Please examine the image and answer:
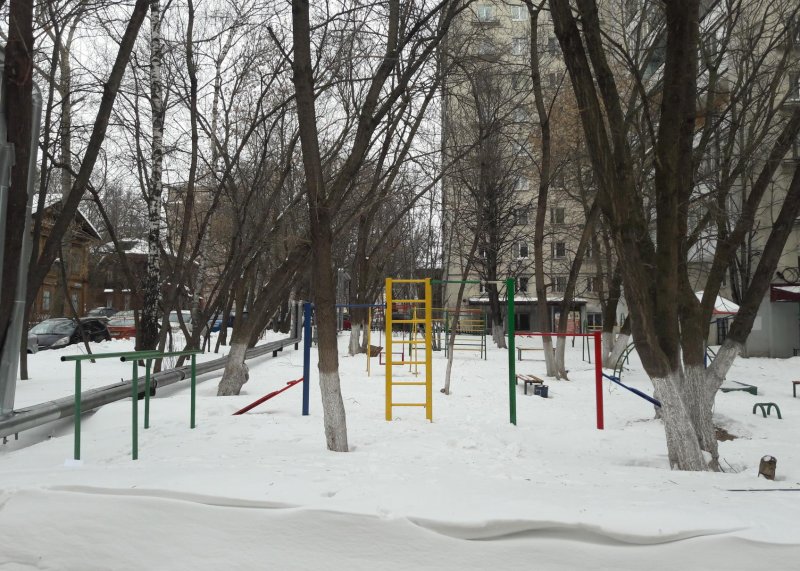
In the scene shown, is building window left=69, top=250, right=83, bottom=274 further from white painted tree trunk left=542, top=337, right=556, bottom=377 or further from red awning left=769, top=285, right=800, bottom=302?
red awning left=769, top=285, right=800, bottom=302

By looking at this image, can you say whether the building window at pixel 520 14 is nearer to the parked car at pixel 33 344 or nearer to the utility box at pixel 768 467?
the utility box at pixel 768 467

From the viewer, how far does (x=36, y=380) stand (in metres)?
11.0

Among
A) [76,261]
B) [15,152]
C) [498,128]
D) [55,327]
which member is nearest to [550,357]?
[498,128]

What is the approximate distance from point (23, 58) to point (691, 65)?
6.72 meters

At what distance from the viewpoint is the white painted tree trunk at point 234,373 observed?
9.24 meters

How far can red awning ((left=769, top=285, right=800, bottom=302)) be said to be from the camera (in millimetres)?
19441

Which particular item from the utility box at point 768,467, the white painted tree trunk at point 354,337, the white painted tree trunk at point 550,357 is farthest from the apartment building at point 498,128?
the utility box at point 768,467

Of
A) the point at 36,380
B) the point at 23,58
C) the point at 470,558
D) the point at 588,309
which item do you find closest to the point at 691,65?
the point at 470,558

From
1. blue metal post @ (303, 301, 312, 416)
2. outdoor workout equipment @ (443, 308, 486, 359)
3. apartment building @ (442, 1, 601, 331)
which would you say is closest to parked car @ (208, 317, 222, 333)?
outdoor workout equipment @ (443, 308, 486, 359)

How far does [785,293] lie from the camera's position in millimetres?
19594

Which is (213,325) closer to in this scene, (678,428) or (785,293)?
(678,428)

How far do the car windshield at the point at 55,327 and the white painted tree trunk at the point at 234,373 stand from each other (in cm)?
1547

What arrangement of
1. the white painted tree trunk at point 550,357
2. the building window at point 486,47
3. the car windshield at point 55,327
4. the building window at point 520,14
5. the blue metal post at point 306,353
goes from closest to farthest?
1. the blue metal post at point 306,353
2. the building window at point 486,47
3. the building window at point 520,14
4. the white painted tree trunk at point 550,357
5. the car windshield at point 55,327

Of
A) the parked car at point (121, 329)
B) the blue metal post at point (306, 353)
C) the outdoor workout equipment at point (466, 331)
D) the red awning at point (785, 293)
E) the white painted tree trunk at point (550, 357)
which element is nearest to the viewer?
the blue metal post at point (306, 353)
